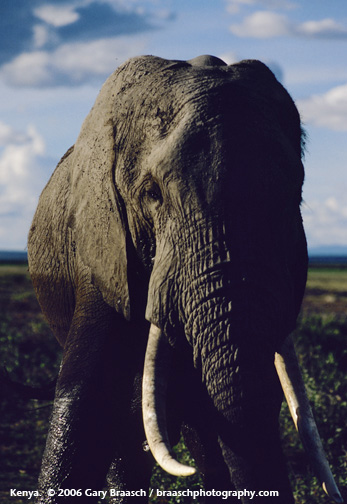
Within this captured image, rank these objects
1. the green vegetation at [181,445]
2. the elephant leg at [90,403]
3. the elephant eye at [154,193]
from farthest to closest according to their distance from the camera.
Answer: the green vegetation at [181,445] < the elephant leg at [90,403] < the elephant eye at [154,193]

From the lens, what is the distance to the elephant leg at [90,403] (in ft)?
13.4

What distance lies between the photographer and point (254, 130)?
3.78 meters

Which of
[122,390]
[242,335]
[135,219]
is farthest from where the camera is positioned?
[122,390]

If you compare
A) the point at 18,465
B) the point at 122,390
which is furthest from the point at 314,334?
the point at 122,390

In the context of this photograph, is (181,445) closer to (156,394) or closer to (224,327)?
(156,394)

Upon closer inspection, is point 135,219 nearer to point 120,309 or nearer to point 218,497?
point 120,309

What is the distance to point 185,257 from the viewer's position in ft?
12.0

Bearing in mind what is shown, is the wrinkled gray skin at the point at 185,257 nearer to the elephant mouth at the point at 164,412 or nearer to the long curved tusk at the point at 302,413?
the elephant mouth at the point at 164,412

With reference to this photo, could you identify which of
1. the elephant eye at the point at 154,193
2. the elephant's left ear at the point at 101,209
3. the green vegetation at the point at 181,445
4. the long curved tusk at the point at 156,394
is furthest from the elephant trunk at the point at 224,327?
the green vegetation at the point at 181,445

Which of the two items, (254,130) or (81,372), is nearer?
(254,130)

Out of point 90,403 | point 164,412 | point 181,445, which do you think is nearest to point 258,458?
point 164,412

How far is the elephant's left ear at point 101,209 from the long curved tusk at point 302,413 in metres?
0.92

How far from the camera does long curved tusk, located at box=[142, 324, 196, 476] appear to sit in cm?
351

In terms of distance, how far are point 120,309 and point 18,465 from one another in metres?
4.29
